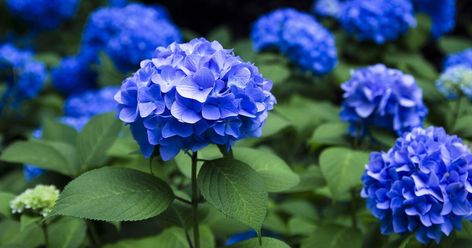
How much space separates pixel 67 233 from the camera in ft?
6.68

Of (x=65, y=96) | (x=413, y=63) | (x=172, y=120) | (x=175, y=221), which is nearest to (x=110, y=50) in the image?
(x=65, y=96)

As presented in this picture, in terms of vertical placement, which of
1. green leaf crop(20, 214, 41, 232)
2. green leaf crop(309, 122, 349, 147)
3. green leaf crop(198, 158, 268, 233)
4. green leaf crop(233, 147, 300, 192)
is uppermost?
green leaf crop(198, 158, 268, 233)

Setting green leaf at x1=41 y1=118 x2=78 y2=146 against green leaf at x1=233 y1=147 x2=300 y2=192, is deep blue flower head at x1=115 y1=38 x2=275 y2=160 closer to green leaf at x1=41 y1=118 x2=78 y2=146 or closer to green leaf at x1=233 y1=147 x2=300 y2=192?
green leaf at x1=233 y1=147 x2=300 y2=192

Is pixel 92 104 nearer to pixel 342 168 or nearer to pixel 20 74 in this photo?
pixel 20 74

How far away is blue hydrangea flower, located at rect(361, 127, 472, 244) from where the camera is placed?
1.72 meters

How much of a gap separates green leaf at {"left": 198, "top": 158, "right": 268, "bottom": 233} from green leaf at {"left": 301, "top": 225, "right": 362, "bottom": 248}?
25.9 inches

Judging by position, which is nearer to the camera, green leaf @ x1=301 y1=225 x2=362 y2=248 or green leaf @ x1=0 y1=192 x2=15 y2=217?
green leaf @ x1=0 y1=192 x2=15 y2=217

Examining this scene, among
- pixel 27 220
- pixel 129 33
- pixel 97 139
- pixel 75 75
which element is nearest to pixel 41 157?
pixel 97 139

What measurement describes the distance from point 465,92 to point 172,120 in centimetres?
149

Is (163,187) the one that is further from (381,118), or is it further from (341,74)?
(341,74)

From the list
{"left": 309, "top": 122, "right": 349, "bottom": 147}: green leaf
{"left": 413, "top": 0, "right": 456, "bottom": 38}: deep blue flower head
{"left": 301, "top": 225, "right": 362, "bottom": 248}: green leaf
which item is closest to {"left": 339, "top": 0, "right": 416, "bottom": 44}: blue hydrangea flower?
{"left": 413, "top": 0, "right": 456, "bottom": 38}: deep blue flower head

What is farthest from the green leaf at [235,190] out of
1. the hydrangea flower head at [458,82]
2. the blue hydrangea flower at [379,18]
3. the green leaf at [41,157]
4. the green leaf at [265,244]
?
the blue hydrangea flower at [379,18]

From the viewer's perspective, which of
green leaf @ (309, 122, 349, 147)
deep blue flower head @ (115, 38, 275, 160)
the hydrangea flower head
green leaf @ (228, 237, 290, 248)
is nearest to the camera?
deep blue flower head @ (115, 38, 275, 160)

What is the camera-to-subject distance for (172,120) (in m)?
1.49
